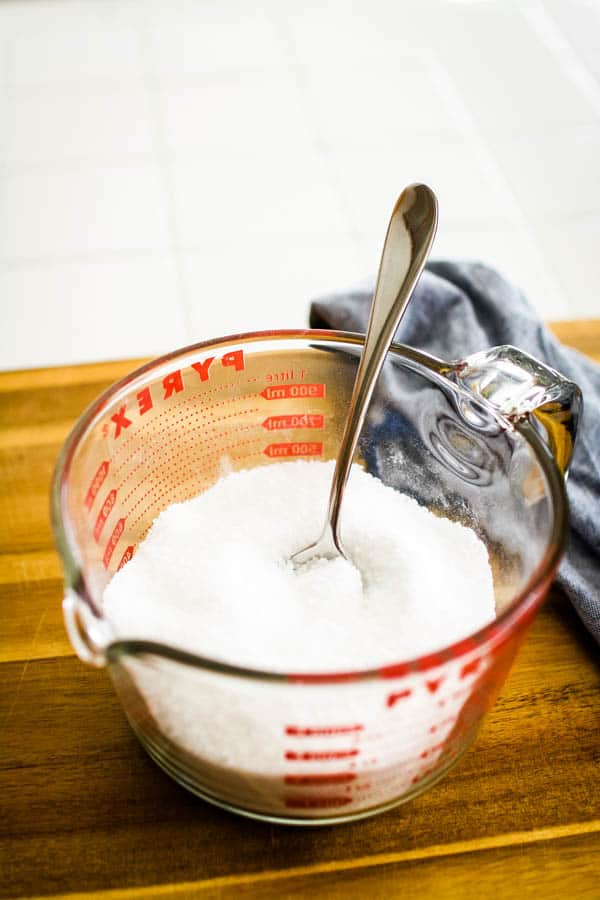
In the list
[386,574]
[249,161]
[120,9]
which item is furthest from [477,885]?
[120,9]

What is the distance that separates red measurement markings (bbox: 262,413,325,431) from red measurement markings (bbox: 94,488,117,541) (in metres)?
0.13

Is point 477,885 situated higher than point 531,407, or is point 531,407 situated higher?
point 531,407

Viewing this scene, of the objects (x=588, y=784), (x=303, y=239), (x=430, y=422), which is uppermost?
(x=430, y=422)

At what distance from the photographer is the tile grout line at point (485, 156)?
1.72 m

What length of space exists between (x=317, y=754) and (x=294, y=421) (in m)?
0.27

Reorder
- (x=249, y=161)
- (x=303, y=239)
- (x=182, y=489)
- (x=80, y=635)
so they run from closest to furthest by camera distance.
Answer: (x=80, y=635) < (x=182, y=489) < (x=303, y=239) < (x=249, y=161)

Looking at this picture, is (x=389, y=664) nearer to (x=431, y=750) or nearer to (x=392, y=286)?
(x=431, y=750)

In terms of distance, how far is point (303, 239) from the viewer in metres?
1.77

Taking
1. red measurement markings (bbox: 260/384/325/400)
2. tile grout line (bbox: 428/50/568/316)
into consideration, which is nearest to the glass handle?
red measurement markings (bbox: 260/384/325/400)

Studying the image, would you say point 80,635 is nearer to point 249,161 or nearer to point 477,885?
point 477,885

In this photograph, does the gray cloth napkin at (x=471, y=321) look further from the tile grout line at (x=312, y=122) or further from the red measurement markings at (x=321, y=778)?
the tile grout line at (x=312, y=122)

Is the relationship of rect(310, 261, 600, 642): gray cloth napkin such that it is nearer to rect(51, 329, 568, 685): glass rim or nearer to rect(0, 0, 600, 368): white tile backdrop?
rect(51, 329, 568, 685): glass rim

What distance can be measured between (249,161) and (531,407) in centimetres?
153

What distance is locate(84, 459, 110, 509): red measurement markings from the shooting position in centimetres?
53
